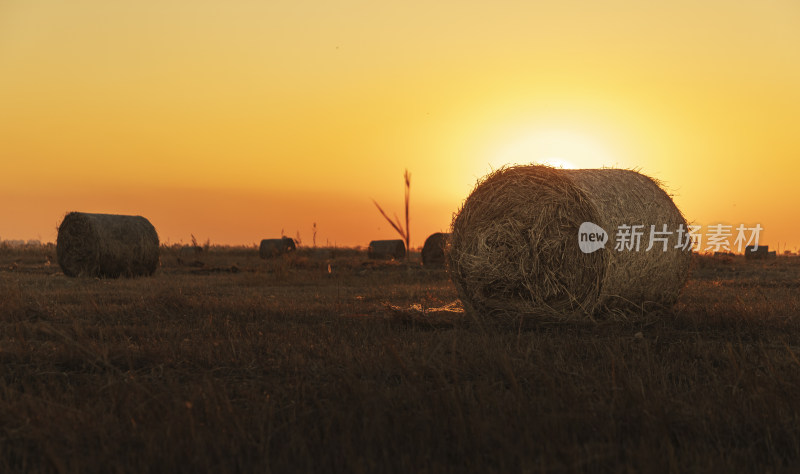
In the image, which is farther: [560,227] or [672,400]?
[560,227]

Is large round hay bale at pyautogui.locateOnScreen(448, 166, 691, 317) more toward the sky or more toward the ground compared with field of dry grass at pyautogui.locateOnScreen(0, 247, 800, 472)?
more toward the sky

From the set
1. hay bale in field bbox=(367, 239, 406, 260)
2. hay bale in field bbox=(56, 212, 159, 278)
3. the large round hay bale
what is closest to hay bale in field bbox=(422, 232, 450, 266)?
hay bale in field bbox=(367, 239, 406, 260)

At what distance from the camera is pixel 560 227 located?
30.3ft

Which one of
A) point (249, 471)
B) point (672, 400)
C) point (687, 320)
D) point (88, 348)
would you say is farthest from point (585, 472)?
point (687, 320)

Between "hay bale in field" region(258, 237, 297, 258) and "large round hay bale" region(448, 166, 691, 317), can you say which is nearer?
"large round hay bale" region(448, 166, 691, 317)

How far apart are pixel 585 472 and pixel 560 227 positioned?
20.3 ft

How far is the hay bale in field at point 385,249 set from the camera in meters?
29.2

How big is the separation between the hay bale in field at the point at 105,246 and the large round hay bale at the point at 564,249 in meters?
10.4

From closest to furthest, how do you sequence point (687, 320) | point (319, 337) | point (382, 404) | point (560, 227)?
point (382, 404) → point (319, 337) → point (687, 320) → point (560, 227)

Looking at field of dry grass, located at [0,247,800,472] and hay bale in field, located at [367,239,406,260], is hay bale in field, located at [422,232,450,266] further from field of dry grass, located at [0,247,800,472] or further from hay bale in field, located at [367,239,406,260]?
field of dry grass, located at [0,247,800,472]

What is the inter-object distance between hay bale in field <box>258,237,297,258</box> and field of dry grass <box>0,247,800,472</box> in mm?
21427

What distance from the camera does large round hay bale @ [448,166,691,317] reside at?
29.2 ft

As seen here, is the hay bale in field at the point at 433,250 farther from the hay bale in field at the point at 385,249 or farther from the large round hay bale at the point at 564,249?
the large round hay bale at the point at 564,249

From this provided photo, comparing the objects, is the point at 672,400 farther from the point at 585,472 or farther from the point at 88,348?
the point at 88,348
